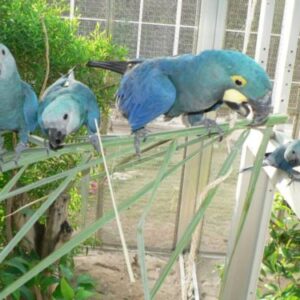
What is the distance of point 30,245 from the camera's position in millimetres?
1252

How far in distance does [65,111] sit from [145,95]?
0.38 feet

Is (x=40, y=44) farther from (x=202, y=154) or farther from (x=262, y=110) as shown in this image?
(x=202, y=154)

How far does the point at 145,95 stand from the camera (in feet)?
2.03

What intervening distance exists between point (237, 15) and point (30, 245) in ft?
3.43

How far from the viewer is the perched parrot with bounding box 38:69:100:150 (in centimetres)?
56

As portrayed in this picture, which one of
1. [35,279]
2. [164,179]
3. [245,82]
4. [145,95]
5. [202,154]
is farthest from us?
[202,154]

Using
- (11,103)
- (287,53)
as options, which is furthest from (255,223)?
(11,103)

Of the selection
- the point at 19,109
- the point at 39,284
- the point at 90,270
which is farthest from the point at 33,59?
the point at 90,270

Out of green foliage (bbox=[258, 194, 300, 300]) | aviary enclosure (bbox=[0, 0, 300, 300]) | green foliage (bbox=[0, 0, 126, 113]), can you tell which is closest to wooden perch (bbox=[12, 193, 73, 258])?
aviary enclosure (bbox=[0, 0, 300, 300])

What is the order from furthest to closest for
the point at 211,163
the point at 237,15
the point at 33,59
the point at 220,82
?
the point at 211,163
the point at 237,15
the point at 33,59
the point at 220,82

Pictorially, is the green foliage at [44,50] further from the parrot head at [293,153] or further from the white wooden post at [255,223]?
the parrot head at [293,153]

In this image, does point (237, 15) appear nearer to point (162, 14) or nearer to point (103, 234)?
point (162, 14)

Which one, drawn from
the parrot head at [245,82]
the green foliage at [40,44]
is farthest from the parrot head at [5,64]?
the green foliage at [40,44]

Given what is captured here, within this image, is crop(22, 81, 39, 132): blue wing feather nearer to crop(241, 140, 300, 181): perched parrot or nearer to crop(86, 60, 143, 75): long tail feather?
crop(86, 60, 143, 75): long tail feather
